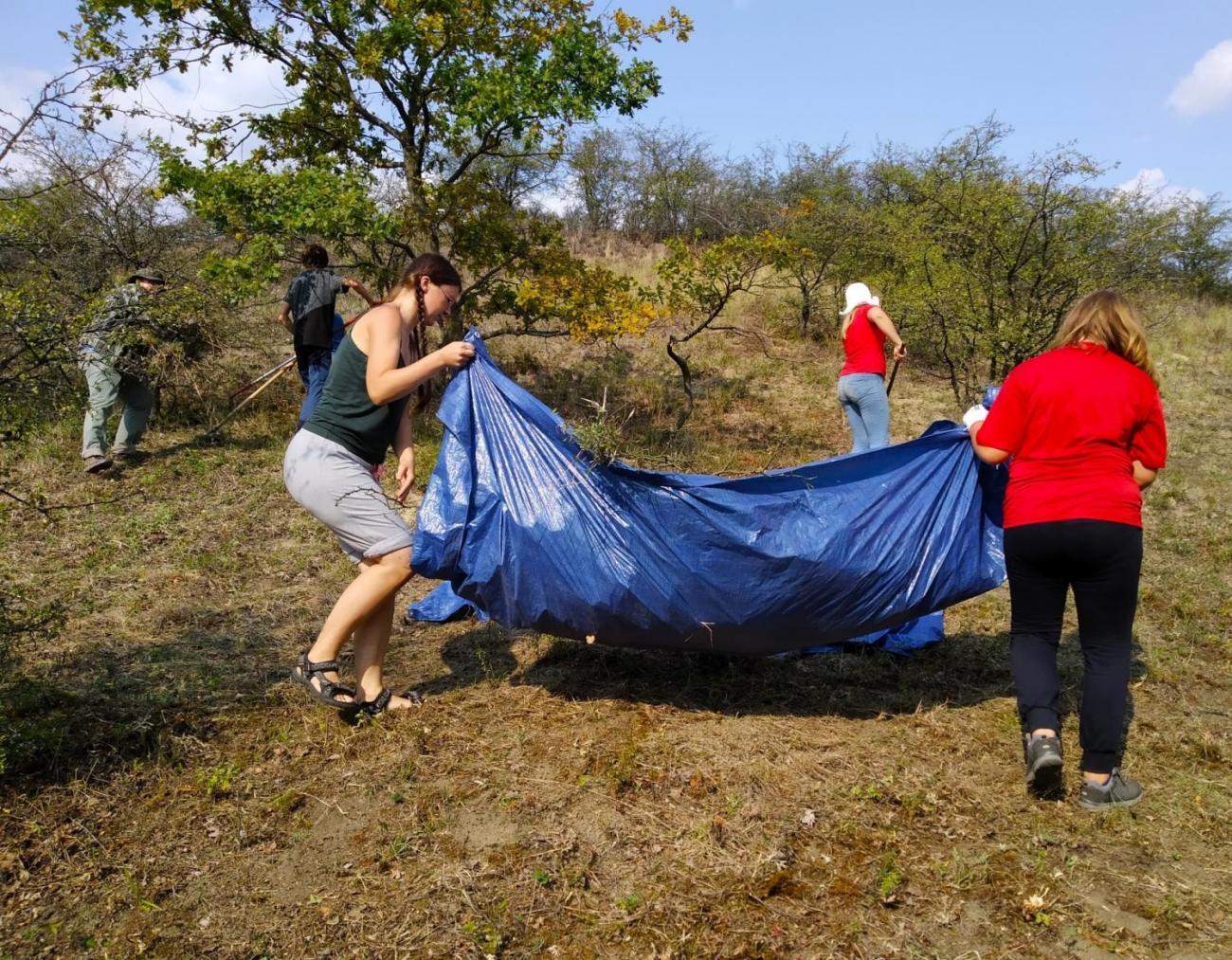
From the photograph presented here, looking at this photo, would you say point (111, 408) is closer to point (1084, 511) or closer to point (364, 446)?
point (364, 446)

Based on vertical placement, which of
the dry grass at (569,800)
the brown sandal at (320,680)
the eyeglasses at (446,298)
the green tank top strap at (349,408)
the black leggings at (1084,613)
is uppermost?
the eyeglasses at (446,298)

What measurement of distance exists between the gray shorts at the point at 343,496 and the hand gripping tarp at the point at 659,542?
14 cm

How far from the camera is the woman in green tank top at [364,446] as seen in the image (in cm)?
304

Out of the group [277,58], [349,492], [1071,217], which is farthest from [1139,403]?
[277,58]

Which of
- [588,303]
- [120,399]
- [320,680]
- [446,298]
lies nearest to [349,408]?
[446,298]

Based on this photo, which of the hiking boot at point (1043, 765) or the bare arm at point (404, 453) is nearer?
the hiking boot at point (1043, 765)

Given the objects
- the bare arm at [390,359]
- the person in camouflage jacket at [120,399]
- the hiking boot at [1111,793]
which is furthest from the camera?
the person in camouflage jacket at [120,399]

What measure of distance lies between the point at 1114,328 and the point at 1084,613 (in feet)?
2.95

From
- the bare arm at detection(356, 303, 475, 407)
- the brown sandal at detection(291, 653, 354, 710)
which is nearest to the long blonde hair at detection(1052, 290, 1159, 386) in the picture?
the bare arm at detection(356, 303, 475, 407)

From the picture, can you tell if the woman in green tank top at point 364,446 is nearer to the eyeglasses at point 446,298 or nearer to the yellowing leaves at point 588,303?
the eyeglasses at point 446,298

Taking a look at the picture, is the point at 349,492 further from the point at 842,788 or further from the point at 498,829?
the point at 842,788

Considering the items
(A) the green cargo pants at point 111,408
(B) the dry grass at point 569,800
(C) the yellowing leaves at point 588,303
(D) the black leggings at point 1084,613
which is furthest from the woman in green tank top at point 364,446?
(C) the yellowing leaves at point 588,303

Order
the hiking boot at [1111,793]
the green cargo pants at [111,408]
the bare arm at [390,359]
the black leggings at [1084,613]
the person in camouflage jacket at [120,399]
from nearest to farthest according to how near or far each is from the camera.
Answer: the black leggings at [1084,613]
the hiking boot at [1111,793]
the bare arm at [390,359]
the person in camouflage jacket at [120,399]
the green cargo pants at [111,408]

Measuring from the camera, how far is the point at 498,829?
262cm
